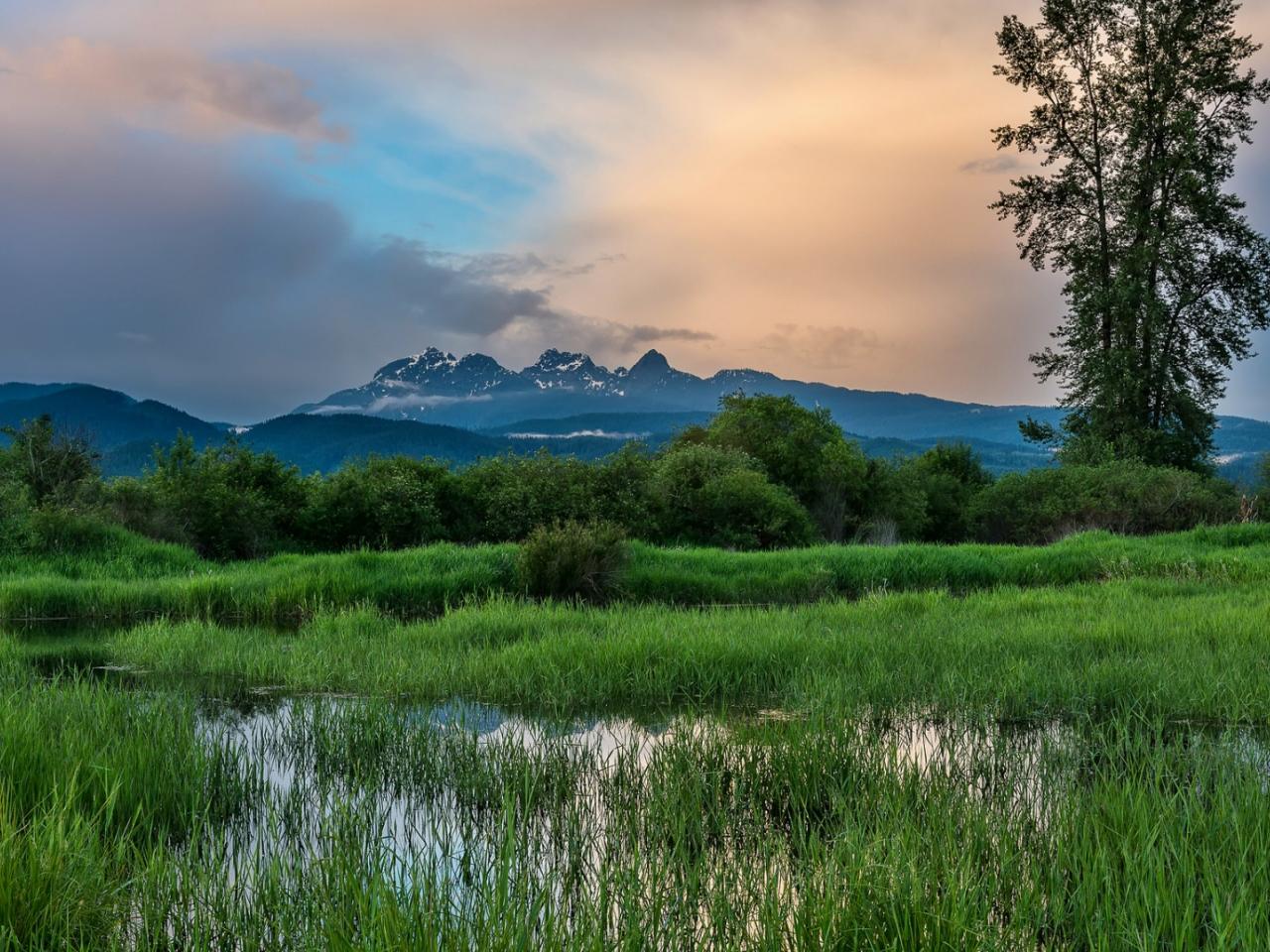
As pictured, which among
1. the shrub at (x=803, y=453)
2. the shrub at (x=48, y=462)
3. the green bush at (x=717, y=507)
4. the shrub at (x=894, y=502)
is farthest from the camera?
the shrub at (x=894, y=502)

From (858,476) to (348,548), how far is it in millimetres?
18520

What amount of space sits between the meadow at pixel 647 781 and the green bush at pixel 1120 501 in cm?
1562

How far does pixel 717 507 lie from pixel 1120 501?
40.8 feet

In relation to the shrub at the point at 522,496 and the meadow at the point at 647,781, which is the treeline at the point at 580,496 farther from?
the meadow at the point at 647,781

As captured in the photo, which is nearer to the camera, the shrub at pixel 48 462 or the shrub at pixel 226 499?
the shrub at pixel 48 462

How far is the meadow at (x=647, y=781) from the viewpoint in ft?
10.7

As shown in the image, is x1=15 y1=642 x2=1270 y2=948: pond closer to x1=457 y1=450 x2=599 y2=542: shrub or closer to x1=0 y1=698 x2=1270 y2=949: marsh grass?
x1=0 y1=698 x2=1270 y2=949: marsh grass

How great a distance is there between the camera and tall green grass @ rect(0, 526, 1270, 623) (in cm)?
1420

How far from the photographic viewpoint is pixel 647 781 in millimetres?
5344

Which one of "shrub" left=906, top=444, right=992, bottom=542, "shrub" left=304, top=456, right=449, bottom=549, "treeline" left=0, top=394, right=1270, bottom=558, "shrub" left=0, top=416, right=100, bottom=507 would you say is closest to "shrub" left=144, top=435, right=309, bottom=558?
"treeline" left=0, top=394, right=1270, bottom=558

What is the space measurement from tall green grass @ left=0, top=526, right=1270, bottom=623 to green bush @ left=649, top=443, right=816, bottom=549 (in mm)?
5221

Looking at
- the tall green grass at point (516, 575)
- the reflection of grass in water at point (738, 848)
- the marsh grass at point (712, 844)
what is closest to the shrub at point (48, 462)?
the tall green grass at point (516, 575)

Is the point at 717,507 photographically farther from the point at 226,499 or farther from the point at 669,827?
A: the point at 669,827

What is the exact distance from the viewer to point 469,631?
428 inches
